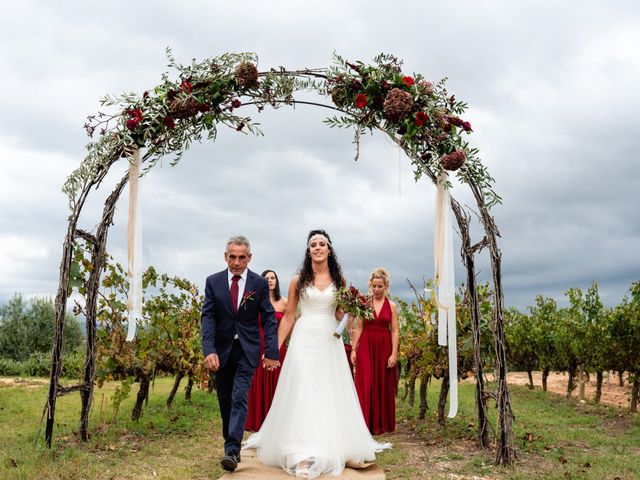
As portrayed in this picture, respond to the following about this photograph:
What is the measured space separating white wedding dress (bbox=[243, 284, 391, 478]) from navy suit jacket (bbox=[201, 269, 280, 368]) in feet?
1.55

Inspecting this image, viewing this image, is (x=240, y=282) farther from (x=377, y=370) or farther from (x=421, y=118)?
(x=377, y=370)

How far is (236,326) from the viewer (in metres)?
6.68

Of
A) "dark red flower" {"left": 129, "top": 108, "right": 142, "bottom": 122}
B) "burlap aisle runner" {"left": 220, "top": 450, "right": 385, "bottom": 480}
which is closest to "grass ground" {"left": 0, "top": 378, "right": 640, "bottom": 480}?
"burlap aisle runner" {"left": 220, "top": 450, "right": 385, "bottom": 480}

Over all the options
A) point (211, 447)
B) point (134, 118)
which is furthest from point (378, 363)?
point (134, 118)

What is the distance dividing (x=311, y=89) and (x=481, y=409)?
4.72 m

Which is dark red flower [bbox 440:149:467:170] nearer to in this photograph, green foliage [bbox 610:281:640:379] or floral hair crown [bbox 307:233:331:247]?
floral hair crown [bbox 307:233:331:247]

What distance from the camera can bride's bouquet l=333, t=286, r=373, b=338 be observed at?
23.9 ft

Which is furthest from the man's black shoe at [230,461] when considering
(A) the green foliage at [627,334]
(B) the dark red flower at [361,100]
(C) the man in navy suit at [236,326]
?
(A) the green foliage at [627,334]

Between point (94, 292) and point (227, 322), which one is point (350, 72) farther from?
point (94, 292)

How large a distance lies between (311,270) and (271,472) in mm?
2283

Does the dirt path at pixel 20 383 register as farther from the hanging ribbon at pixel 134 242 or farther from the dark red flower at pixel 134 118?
the dark red flower at pixel 134 118

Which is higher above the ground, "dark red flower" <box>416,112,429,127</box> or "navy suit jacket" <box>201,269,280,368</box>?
"dark red flower" <box>416,112,429,127</box>

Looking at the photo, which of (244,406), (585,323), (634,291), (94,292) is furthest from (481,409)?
(585,323)

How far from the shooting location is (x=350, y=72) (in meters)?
8.19
